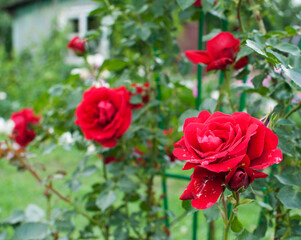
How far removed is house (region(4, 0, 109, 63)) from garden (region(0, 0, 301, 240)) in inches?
260

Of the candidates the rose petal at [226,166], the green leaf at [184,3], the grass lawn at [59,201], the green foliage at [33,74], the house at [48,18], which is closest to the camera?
the rose petal at [226,166]

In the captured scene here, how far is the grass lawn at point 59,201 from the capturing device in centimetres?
208

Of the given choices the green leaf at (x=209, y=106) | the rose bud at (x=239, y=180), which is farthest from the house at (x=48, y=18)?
the rose bud at (x=239, y=180)

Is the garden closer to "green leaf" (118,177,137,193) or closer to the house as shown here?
"green leaf" (118,177,137,193)

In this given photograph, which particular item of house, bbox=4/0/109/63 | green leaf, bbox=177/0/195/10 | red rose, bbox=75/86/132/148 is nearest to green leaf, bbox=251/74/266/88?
green leaf, bbox=177/0/195/10

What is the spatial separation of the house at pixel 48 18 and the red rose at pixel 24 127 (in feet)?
21.2

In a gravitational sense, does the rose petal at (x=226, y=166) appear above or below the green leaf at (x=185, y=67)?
above

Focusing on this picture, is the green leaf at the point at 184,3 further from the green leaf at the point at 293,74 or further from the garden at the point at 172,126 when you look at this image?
the green leaf at the point at 293,74

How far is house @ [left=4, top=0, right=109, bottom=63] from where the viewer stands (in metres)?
8.10

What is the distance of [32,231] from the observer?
3.38 ft

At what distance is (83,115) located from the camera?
34.2 inches

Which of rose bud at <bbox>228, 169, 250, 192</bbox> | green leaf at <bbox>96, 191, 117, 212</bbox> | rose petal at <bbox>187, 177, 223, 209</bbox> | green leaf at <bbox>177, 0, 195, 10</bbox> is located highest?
green leaf at <bbox>177, 0, 195, 10</bbox>

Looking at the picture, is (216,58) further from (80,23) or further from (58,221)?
(80,23)

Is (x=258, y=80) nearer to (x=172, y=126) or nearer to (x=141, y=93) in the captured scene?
(x=141, y=93)
